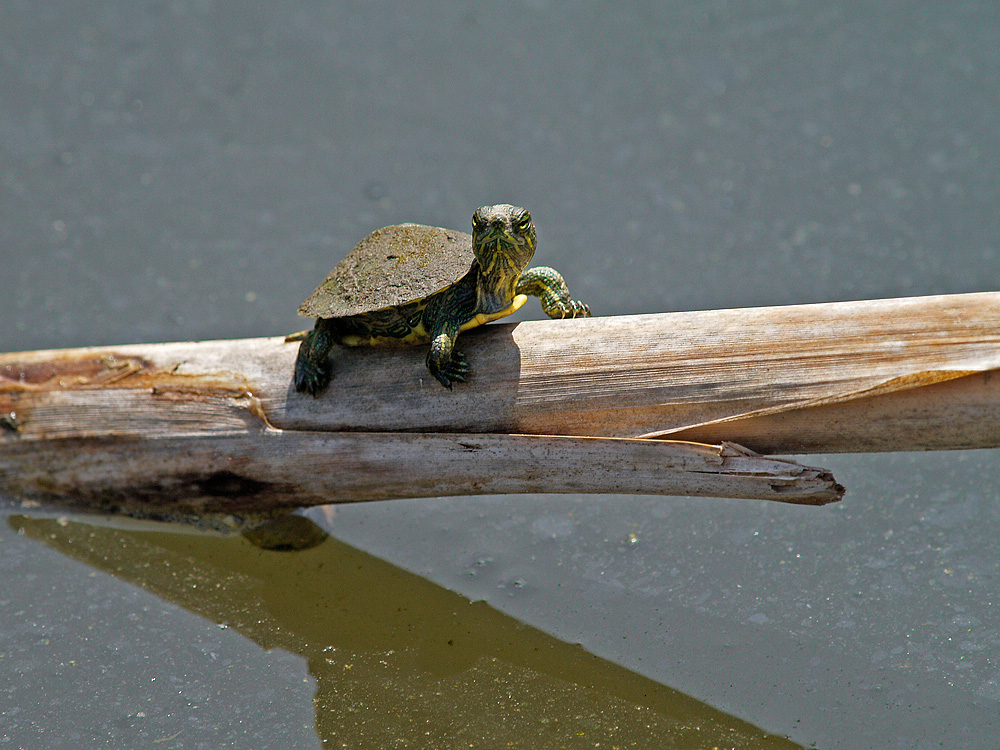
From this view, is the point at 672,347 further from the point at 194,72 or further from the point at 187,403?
the point at 194,72

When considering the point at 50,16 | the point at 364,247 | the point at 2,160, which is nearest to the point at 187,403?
the point at 364,247

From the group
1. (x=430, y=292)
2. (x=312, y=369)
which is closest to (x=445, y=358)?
(x=430, y=292)

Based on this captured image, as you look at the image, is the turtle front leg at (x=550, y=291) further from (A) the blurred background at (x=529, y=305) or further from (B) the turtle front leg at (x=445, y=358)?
(A) the blurred background at (x=529, y=305)

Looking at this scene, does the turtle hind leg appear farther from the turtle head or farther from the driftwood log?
the turtle head

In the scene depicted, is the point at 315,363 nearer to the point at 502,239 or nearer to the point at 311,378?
the point at 311,378

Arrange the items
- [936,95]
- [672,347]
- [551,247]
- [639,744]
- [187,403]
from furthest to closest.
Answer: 1. [936,95]
2. [551,247]
3. [187,403]
4. [672,347]
5. [639,744]

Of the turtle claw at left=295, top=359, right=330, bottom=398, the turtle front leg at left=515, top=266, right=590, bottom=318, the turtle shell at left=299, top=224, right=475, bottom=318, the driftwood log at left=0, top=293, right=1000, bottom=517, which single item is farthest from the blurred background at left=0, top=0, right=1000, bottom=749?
the turtle shell at left=299, top=224, right=475, bottom=318
